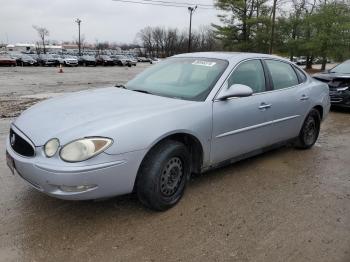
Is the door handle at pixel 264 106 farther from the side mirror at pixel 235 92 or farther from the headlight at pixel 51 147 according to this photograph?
the headlight at pixel 51 147

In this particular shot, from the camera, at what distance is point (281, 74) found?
521 cm

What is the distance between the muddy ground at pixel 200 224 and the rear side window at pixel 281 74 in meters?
1.26

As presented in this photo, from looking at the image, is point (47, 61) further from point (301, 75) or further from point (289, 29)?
point (301, 75)

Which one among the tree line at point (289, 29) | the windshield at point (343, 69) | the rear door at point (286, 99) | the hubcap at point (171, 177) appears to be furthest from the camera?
the tree line at point (289, 29)

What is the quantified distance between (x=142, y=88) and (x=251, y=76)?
136 cm

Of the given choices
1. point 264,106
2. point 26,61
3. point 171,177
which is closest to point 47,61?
point 26,61

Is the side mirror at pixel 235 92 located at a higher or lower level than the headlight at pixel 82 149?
higher

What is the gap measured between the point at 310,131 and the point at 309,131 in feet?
0.14

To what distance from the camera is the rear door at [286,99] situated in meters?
4.90

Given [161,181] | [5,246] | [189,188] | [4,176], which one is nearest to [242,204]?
[189,188]

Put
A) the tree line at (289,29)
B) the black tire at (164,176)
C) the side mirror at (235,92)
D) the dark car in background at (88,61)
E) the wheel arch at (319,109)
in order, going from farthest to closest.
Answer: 1. the dark car in background at (88,61)
2. the tree line at (289,29)
3. the wheel arch at (319,109)
4. the side mirror at (235,92)
5. the black tire at (164,176)

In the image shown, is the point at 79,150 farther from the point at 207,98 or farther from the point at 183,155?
the point at 207,98

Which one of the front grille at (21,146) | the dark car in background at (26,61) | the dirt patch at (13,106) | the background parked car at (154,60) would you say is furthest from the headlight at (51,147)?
the dark car in background at (26,61)

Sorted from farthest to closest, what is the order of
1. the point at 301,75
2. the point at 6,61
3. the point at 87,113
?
the point at 6,61
the point at 301,75
the point at 87,113
